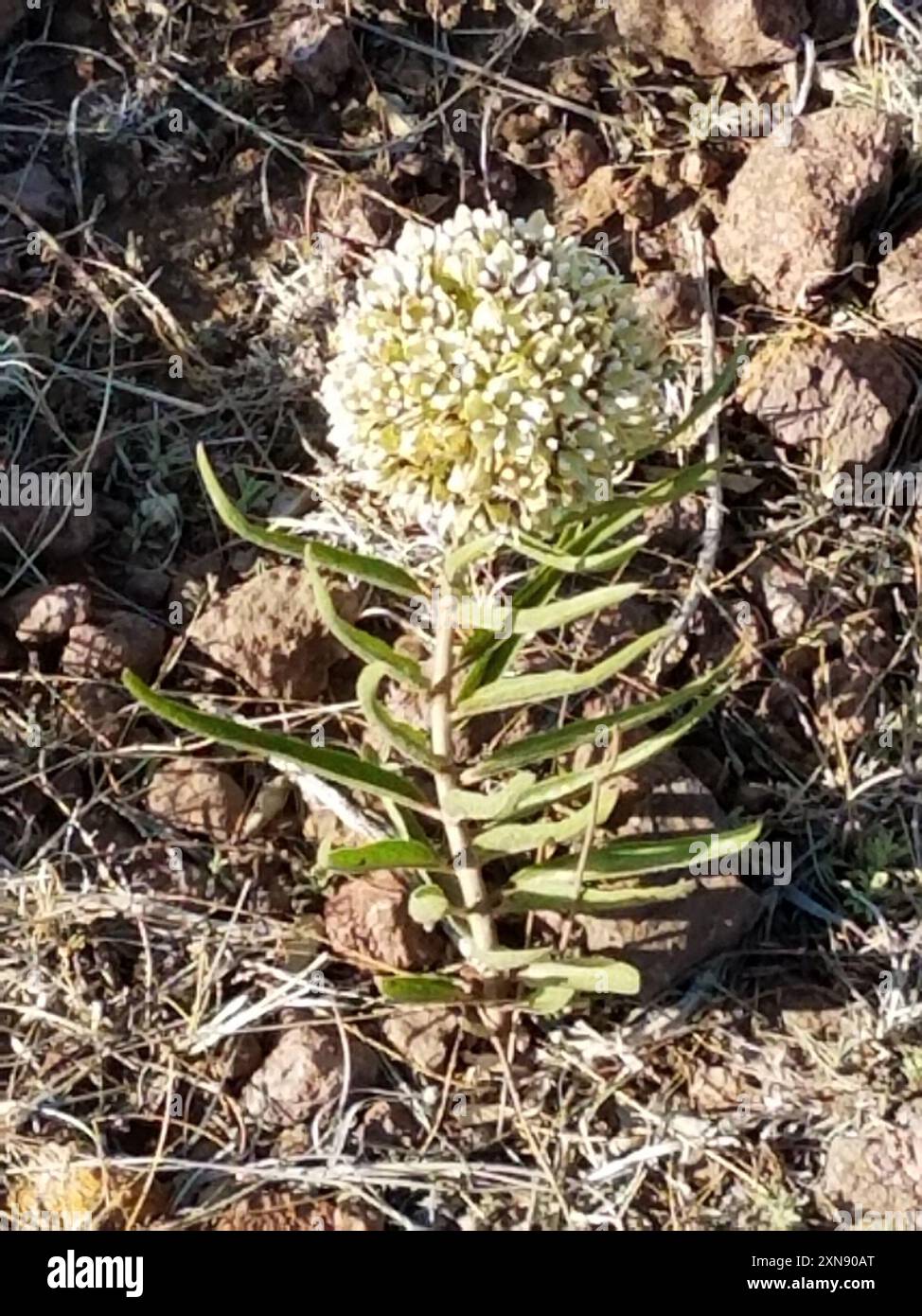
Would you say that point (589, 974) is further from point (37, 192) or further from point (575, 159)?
point (37, 192)

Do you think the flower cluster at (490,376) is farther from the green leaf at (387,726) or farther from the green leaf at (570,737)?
the green leaf at (570,737)

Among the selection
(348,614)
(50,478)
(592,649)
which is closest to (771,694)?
(592,649)

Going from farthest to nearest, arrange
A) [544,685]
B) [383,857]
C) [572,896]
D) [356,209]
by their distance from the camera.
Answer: [356,209], [572,896], [383,857], [544,685]

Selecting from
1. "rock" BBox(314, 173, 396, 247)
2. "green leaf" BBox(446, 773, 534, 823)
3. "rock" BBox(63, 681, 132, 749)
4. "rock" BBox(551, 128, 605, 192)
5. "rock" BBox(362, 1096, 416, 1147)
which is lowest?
"rock" BBox(362, 1096, 416, 1147)

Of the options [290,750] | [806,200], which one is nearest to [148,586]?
[290,750]

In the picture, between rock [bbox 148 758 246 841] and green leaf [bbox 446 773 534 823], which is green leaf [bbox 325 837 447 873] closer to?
green leaf [bbox 446 773 534 823]

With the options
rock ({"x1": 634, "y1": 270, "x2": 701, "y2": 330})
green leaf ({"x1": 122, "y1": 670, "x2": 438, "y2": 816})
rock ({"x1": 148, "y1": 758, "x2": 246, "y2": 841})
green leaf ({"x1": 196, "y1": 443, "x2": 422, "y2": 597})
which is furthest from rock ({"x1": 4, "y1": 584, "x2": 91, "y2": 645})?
rock ({"x1": 634, "y1": 270, "x2": 701, "y2": 330})

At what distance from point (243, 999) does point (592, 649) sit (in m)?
0.77

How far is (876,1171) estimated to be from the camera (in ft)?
7.45

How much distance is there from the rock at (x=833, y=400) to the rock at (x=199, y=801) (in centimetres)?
109

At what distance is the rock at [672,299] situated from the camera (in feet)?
9.10

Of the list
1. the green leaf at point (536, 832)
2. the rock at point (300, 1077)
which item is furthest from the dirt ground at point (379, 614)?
the green leaf at point (536, 832)

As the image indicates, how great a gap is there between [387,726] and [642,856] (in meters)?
0.41

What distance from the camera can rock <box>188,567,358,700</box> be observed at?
2.53m
